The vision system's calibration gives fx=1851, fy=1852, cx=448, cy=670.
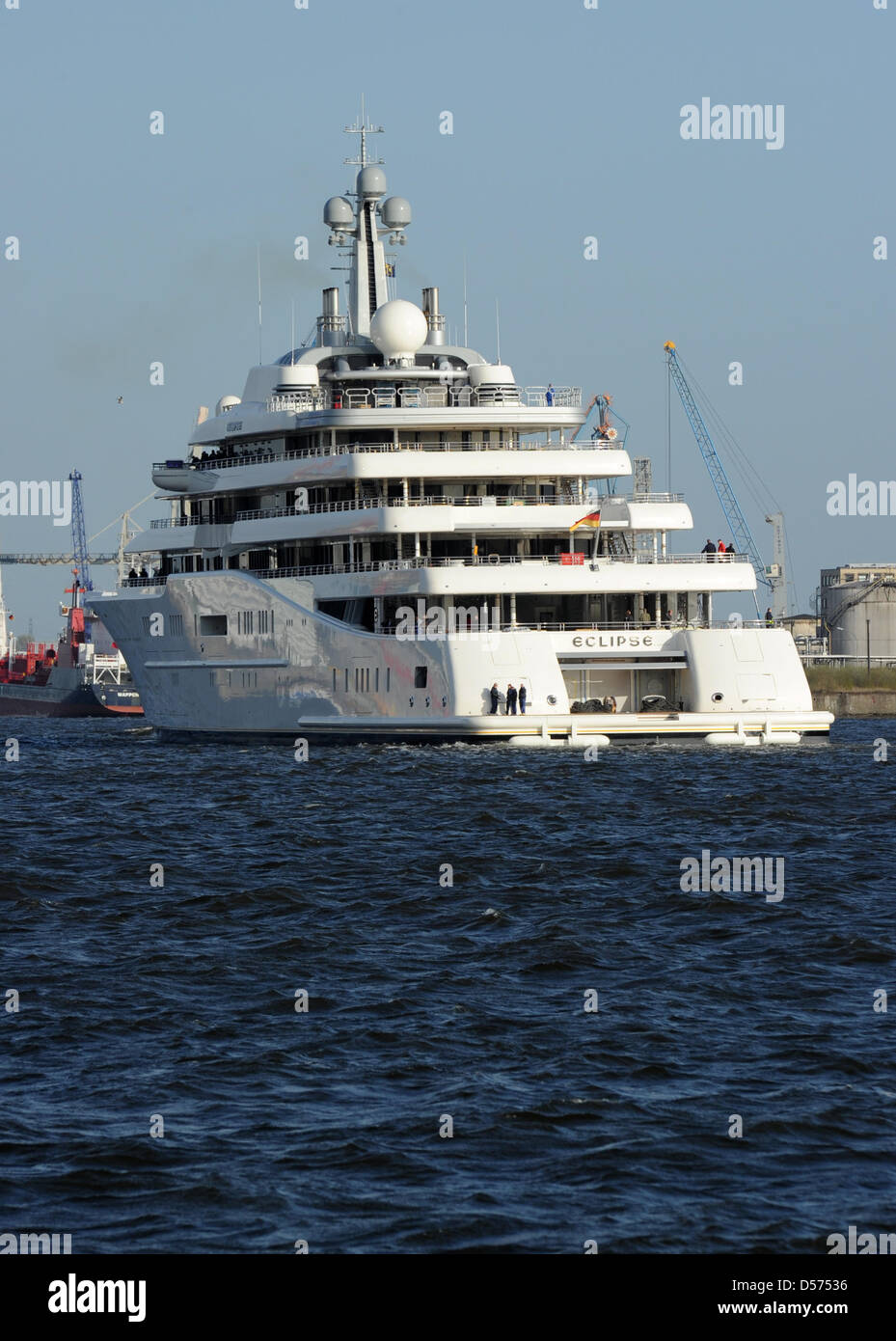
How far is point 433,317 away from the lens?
6631 cm

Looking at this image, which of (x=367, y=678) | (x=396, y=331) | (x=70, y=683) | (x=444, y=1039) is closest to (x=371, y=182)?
(x=396, y=331)

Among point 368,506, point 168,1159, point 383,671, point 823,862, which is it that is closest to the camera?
point 168,1159

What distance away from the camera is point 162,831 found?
34469mm

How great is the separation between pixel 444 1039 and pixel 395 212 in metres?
55.8

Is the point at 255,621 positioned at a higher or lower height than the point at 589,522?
lower

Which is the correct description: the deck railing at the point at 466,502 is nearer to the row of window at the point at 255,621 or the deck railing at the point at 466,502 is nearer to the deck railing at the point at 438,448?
the deck railing at the point at 438,448

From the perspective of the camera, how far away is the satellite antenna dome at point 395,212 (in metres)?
69.2

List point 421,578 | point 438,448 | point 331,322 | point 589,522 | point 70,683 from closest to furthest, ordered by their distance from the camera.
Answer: point 421,578
point 589,522
point 438,448
point 331,322
point 70,683

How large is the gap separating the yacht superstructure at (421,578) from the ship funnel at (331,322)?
0.25 feet

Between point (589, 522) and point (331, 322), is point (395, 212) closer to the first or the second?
point (331, 322)

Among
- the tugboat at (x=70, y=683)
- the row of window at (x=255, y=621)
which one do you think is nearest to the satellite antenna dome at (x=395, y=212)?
the row of window at (x=255, y=621)
